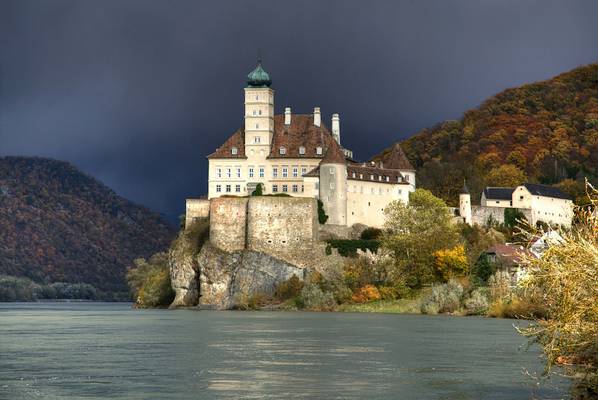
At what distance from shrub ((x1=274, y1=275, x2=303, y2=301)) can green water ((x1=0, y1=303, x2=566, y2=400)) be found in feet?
86.8

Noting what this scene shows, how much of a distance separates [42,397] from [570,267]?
1345cm

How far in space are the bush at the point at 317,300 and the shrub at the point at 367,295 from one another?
176cm

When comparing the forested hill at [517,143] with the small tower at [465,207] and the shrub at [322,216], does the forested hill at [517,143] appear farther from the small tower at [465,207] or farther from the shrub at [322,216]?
the shrub at [322,216]

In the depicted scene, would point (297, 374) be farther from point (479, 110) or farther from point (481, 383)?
point (479, 110)

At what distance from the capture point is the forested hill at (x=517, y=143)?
11619 cm

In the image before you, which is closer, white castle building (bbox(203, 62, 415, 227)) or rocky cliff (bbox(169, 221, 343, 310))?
rocky cliff (bbox(169, 221, 343, 310))

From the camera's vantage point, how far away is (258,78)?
3784 inches

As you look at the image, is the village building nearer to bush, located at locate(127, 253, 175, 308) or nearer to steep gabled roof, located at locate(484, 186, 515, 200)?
steep gabled roof, located at locate(484, 186, 515, 200)

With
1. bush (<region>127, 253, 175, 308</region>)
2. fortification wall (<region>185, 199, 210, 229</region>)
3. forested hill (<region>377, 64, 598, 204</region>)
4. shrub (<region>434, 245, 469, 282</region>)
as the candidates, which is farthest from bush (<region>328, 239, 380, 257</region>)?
forested hill (<region>377, 64, 598, 204</region>)

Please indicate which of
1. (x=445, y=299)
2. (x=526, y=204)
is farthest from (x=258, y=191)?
(x=526, y=204)

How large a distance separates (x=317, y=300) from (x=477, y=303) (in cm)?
1401

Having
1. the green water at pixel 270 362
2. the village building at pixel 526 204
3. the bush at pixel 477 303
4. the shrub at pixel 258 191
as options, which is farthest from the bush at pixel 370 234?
the green water at pixel 270 362

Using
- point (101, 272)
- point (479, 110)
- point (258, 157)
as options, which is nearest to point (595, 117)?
point (479, 110)

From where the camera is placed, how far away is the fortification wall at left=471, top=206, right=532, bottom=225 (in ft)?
328
